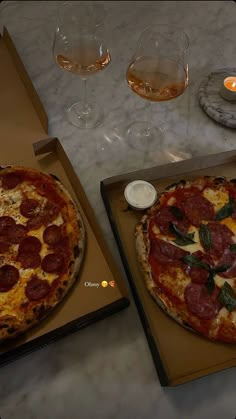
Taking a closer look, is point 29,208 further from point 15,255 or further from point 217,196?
point 217,196

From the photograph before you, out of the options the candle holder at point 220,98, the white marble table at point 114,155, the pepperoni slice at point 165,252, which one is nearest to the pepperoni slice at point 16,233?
the white marble table at point 114,155

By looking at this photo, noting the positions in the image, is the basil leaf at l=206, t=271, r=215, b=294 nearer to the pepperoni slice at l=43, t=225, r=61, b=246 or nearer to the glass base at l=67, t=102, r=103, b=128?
the pepperoni slice at l=43, t=225, r=61, b=246

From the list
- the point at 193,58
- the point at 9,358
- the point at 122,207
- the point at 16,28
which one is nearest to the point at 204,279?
the point at 122,207

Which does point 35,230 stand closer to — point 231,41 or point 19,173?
point 19,173

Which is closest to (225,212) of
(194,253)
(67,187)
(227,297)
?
(194,253)

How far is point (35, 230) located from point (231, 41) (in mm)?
1346

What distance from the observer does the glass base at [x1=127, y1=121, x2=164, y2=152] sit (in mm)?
1516

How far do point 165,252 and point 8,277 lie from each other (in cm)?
45

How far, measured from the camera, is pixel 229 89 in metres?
1.56

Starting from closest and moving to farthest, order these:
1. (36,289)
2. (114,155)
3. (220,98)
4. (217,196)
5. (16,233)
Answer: (36,289) < (16,233) < (217,196) < (114,155) < (220,98)

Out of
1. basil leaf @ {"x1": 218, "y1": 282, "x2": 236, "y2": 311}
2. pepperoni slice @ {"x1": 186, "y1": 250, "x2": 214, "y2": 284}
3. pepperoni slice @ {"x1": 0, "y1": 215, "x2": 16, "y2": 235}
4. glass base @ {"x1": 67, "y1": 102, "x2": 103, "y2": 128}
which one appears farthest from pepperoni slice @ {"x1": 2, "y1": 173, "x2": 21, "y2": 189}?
basil leaf @ {"x1": 218, "y1": 282, "x2": 236, "y2": 311}

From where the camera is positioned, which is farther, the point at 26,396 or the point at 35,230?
the point at 35,230

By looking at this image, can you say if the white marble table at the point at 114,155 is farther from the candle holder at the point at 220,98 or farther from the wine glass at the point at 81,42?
the wine glass at the point at 81,42

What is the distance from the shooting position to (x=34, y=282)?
110 cm
